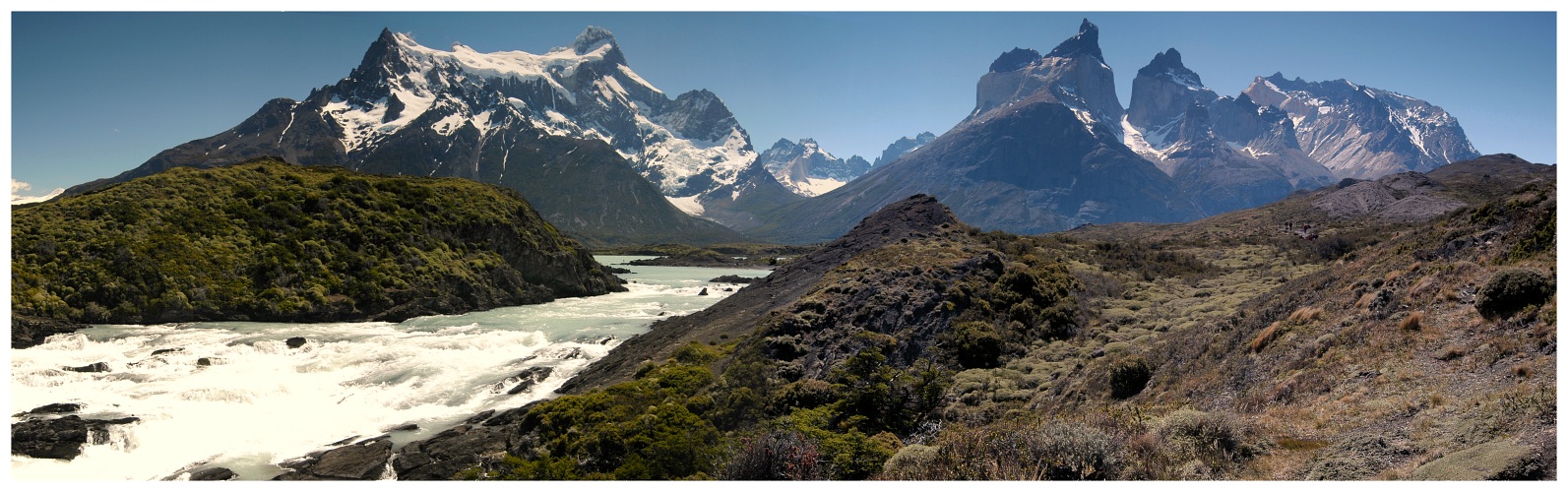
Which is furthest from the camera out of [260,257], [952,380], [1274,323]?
[260,257]

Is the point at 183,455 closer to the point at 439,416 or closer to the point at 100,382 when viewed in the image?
the point at 439,416

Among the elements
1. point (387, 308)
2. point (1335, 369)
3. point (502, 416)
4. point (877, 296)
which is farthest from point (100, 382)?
point (1335, 369)

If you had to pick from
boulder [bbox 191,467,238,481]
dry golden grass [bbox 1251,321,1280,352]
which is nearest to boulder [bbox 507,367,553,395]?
boulder [bbox 191,467,238,481]

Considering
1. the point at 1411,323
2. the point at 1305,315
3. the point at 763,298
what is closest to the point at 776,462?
the point at 1411,323

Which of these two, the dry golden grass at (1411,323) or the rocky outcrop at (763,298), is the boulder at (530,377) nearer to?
the rocky outcrop at (763,298)

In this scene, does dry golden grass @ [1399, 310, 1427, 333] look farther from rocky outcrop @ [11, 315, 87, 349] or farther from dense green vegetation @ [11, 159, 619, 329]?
dense green vegetation @ [11, 159, 619, 329]

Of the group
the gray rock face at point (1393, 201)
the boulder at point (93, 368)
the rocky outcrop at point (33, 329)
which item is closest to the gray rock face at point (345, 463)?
the boulder at point (93, 368)

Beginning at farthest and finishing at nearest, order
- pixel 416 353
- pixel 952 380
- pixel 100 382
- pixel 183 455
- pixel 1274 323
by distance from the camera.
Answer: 1. pixel 416 353
2. pixel 100 382
3. pixel 183 455
4. pixel 952 380
5. pixel 1274 323
